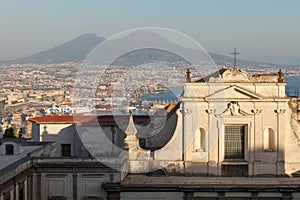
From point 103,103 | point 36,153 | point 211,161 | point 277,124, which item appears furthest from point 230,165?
point 103,103

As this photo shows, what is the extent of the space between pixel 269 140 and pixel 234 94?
2.91m

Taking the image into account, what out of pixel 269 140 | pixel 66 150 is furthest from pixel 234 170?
pixel 66 150

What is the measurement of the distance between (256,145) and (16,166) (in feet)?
37.2

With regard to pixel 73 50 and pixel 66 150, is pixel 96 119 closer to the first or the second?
pixel 66 150

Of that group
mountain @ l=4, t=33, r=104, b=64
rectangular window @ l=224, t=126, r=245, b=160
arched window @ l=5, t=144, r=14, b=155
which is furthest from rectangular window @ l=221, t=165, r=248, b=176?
mountain @ l=4, t=33, r=104, b=64

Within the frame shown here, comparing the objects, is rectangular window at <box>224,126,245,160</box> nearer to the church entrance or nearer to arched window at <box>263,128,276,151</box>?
the church entrance

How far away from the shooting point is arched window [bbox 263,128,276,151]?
27.0 metres

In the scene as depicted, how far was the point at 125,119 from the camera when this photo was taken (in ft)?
112

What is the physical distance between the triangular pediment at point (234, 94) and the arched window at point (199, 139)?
1.74m

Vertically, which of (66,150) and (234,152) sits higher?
(234,152)

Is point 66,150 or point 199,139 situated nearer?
point 199,139

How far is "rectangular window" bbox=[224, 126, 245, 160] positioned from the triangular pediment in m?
1.64

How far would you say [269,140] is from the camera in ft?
89.7

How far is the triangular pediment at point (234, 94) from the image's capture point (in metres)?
26.3
